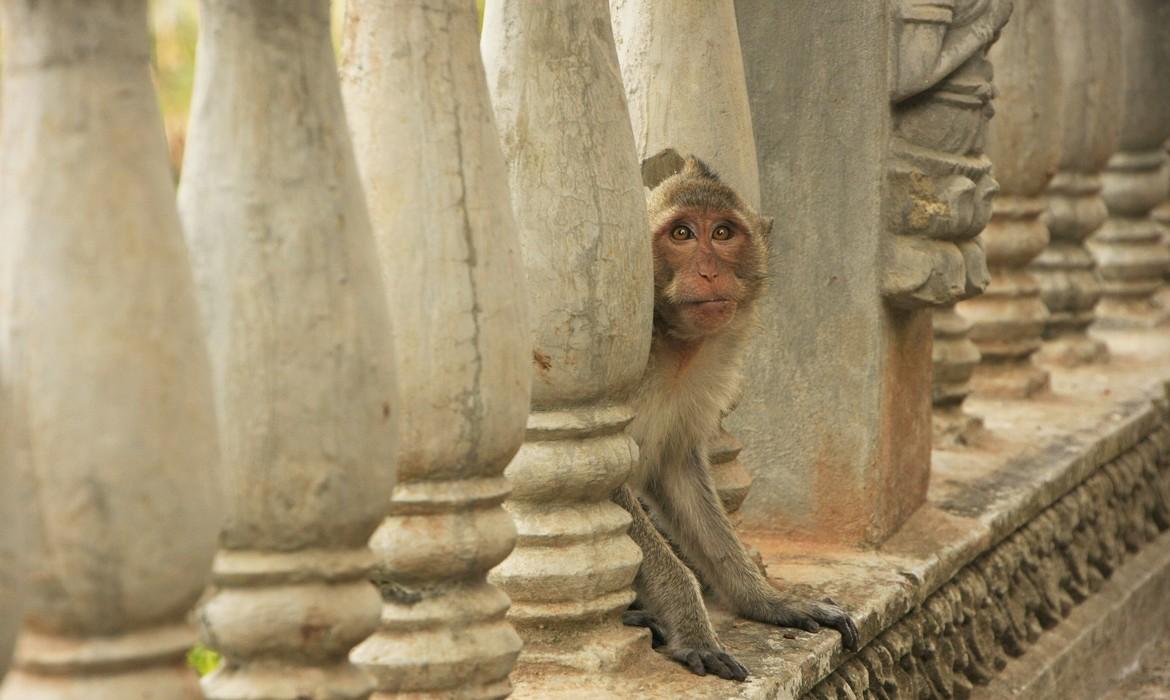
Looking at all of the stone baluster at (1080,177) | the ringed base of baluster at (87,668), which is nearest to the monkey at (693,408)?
the ringed base of baluster at (87,668)

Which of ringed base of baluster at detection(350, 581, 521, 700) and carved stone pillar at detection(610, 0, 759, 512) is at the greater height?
carved stone pillar at detection(610, 0, 759, 512)

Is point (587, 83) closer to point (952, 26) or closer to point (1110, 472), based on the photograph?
point (952, 26)

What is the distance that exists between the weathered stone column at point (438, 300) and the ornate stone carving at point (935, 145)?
187 centimetres

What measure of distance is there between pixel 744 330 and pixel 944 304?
2.09ft

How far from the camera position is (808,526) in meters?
4.43

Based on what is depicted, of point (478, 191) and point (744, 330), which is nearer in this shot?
point (478, 191)

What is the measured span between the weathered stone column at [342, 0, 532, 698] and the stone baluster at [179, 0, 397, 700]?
432 millimetres

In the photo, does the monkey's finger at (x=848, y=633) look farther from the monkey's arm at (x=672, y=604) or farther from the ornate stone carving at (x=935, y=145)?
the ornate stone carving at (x=935, y=145)

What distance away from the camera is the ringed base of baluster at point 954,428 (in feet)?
17.9

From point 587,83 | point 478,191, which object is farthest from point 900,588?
point 478,191

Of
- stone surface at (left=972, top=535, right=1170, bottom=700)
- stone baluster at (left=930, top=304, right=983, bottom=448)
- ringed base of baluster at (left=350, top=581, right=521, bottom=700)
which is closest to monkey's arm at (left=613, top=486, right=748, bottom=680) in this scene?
ringed base of baluster at (left=350, top=581, right=521, bottom=700)

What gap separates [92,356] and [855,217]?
2.85 meters

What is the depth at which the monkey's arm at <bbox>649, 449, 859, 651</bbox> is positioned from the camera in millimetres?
3693

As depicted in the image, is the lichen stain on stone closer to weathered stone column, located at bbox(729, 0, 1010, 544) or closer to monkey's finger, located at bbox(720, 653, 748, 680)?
weathered stone column, located at bbox(729, 0, 1010, 544)
